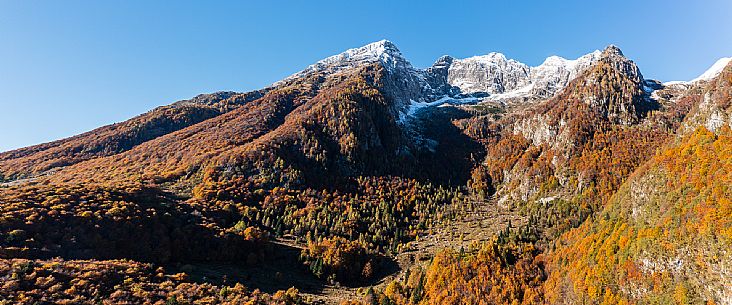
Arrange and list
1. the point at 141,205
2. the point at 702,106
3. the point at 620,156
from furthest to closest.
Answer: the point at 620,156 → the point at 702,106 → the point at 141,205

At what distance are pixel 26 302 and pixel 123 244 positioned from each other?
39.1 m

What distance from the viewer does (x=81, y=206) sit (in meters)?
112

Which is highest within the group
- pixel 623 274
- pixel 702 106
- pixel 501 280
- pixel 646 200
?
pixel 702 106

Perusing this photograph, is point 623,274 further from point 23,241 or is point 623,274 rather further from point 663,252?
point 23,241

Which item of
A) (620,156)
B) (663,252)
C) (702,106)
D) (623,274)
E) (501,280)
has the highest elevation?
(702,106)

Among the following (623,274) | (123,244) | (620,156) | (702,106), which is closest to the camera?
(623,274)

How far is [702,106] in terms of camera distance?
13512 centimetres

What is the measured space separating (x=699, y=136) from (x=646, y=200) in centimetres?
3071

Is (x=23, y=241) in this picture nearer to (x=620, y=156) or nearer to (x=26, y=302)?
(x=26, y=302)

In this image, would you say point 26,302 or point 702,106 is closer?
point 26,302

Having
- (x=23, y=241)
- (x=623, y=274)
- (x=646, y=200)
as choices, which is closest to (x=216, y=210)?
(x=23, y=241)

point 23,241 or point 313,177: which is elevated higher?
point 313,177

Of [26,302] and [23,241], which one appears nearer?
[26,302]

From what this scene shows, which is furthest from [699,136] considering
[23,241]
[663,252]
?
[23,241]
